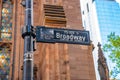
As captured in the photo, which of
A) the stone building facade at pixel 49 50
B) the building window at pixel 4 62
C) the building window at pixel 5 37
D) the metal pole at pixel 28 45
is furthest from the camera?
the building window at pixel 5 37

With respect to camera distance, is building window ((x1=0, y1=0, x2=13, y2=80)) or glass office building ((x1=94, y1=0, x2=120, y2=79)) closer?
building window ((x1=0, y1=0, x2=13, y2=80))

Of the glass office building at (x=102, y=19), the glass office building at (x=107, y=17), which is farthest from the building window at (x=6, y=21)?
the glass office building at (x=107, y=17)

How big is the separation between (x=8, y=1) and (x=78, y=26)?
472cm

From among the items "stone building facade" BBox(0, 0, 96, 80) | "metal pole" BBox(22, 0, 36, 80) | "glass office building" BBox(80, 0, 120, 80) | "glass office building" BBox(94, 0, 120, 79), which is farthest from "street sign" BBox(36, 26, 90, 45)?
"glass office building" BBox(94, 0, 120, 79)

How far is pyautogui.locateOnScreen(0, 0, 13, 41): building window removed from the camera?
15969 mm

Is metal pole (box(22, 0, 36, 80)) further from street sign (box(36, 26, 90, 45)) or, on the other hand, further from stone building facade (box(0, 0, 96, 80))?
stone building facade (box(0, 0, 96, 80))

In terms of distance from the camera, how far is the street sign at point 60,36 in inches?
278

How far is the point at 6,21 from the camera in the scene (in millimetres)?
16531

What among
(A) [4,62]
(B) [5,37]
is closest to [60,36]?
(A) [4,62]

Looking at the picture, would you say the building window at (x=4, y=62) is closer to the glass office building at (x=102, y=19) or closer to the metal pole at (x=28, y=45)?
the metal pole at (x=28, y=45)

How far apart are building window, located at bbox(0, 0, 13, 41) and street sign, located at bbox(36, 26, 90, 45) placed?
29.3ft

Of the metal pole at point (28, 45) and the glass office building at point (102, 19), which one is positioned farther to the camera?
the glass office building at point (102, 19)

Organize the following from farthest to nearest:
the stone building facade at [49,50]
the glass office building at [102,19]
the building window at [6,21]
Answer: the glass office building at [102,19]
the building window at [6,21]
the stone building facade at [49,50]

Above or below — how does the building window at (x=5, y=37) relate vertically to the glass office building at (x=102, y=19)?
below
